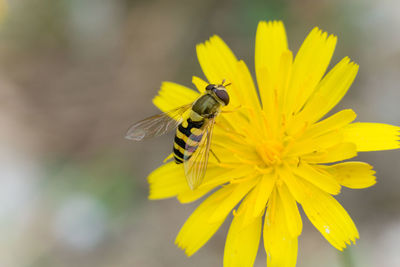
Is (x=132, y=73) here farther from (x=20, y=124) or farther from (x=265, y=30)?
(x=265, y=30)

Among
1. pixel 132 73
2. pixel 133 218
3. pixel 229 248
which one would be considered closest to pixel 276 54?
pixel 229 248

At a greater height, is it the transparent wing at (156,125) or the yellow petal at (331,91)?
the transparent wing at (156,125)

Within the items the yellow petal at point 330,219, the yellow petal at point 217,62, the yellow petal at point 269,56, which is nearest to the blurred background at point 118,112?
the yellow petal at point 330,219

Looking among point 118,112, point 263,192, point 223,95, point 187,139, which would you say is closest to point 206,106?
point 223,95

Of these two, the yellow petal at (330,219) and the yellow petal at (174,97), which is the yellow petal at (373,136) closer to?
the yellow petal at (330,219)

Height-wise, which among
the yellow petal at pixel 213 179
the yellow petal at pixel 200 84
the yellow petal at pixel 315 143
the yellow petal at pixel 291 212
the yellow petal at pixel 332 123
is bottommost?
the yellow petal at pixel 291 212

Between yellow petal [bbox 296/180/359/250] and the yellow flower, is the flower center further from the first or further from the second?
yellow petal [bbox 296/180/359/250]
